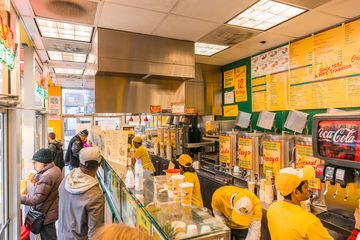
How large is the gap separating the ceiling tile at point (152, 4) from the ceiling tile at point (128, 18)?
3.3 inches

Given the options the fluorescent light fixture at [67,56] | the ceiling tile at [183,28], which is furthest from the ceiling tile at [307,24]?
the fluorescent light fixture at [67,56]

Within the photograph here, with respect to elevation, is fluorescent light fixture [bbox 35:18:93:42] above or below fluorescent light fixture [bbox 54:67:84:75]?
below

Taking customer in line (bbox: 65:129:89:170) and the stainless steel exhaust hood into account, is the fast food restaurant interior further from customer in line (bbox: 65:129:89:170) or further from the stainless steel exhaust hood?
customer in line (bbox: 65:129:89:170)

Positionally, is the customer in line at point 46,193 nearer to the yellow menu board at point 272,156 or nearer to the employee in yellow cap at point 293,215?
the employee in yellow cap at point 293,215

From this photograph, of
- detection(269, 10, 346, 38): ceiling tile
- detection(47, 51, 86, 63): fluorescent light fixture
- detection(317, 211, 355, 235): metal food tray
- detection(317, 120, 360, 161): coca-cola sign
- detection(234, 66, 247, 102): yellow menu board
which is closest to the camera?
detection(317, 120, 360, 161): coca-cola sign

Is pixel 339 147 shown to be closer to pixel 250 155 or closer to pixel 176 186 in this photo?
pixel 176 186

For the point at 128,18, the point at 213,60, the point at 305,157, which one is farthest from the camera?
the point at 213,60

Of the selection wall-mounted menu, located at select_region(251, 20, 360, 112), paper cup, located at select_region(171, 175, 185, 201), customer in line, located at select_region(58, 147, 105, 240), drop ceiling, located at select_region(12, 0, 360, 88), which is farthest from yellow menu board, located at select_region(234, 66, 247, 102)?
customer in line, located at select_region(58, 147, 105, 240)

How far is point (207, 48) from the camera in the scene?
404 cm

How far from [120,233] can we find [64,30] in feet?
10.6

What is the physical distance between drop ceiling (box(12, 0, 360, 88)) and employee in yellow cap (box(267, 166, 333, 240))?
5.71 ft

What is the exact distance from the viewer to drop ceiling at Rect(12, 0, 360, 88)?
2.43 metres

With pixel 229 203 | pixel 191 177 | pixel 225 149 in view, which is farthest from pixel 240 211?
pixel 225 149

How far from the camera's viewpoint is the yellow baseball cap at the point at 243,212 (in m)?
2.15
